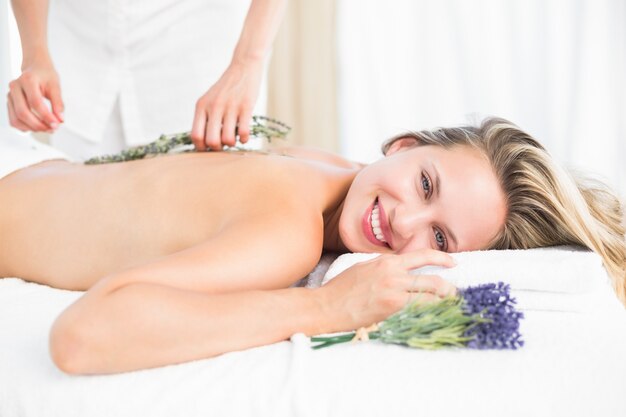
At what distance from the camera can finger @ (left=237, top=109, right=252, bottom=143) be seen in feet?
5.41

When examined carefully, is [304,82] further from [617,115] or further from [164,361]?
[164,361]

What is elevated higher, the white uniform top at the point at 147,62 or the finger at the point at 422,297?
the white uniform top at the point at 147,62

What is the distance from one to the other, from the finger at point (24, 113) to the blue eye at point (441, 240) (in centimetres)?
104

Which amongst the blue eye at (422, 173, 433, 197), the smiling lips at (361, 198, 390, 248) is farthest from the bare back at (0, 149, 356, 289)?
the blue eye at (422, 173, 433, 197)

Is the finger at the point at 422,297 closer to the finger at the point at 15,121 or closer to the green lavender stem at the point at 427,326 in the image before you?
the green lavender stem at the point at 427,326

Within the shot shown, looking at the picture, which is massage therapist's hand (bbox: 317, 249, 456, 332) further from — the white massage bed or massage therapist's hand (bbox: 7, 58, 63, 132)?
massage therapist's hand (bbox: 7, 58, 63, 132)

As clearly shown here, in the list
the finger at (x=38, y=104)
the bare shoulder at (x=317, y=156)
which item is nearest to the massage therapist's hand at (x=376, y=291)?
the bare shoulder at (x=317, y=156)

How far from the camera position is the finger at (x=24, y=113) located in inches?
71.0

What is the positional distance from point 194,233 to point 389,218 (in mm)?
436

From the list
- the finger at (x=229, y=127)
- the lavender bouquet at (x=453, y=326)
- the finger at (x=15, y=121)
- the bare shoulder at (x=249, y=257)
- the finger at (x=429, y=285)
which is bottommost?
the lavender bouquet at (x=453, y=326)

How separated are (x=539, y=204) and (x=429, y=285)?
1.66ft

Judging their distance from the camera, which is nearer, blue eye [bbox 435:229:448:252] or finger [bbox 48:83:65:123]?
blue eye [bbox 435:229:448:252]

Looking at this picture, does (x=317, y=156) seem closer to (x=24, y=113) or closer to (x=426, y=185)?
(x=426, y=185)

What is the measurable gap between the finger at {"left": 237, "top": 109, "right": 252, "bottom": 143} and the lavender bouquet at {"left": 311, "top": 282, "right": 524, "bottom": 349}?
2.11 feet
